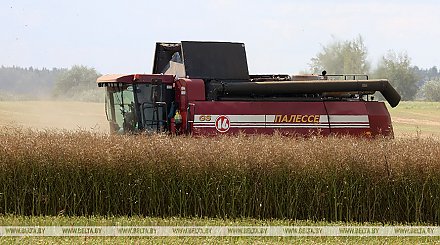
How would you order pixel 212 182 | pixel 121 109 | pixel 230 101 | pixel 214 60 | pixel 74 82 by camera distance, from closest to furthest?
1. pixel 212 182
2. pixel 230 101
3. pixel 121 109
4. pixel 214 60
5. pixel 74 82

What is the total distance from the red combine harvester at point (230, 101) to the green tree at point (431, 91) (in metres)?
69.4

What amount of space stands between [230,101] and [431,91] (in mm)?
72589

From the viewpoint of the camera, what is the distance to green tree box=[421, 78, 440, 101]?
83463mm

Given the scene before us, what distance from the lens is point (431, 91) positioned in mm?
84625

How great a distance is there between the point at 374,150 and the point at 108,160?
3769mm

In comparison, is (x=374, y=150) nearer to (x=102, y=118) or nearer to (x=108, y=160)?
(x=108, y=160)

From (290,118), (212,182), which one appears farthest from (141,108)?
(212,182)

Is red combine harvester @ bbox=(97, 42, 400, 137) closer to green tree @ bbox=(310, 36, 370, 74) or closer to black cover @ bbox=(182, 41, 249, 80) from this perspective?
black cover @ bbox=(182, 41, 249, 80)

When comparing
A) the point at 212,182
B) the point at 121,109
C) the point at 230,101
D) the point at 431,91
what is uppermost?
the point at 431,91

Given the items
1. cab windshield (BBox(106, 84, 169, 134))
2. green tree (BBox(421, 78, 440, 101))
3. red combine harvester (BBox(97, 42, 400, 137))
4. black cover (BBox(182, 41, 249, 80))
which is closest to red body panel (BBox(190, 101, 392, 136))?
red combine harvester (BBox(97, 42, 400, 137))

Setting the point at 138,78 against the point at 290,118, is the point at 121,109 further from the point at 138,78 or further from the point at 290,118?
the point at 290,118

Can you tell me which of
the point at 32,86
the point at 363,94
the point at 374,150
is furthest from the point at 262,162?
the point at 32,86

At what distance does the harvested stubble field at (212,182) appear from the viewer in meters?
11.3

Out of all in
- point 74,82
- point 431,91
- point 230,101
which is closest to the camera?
point 230,101
